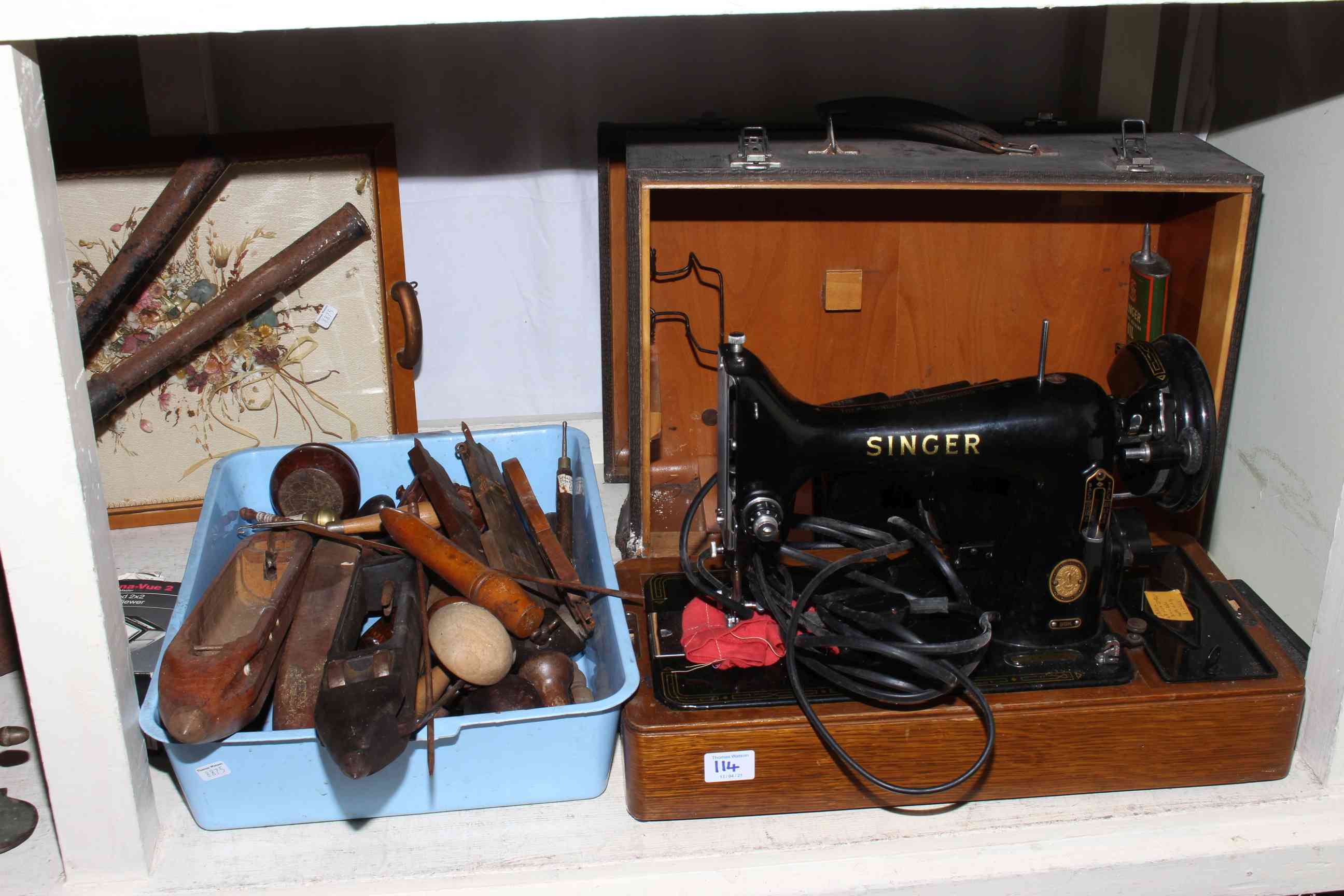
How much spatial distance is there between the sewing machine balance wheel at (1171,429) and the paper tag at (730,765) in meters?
0.44

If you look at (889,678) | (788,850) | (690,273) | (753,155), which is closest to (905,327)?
(690,273)

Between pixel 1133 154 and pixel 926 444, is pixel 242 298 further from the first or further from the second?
pixel 1133 154

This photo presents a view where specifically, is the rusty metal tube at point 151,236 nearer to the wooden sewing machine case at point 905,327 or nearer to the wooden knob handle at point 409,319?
the wooden knob handle at point 409,319

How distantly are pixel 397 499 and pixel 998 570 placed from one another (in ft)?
2.32

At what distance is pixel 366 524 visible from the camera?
1286mm

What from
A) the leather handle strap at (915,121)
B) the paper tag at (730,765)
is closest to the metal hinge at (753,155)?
the leather handle strap at (915,121)

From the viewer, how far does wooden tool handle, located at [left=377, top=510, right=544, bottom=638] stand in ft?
3.71

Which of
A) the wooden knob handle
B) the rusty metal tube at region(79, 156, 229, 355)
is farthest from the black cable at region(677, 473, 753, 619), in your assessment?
the rusty metal tube at region(79, 156, 229, 355)

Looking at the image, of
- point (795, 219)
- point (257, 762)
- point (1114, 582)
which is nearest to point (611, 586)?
point (257, 762)

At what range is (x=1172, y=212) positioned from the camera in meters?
1.46

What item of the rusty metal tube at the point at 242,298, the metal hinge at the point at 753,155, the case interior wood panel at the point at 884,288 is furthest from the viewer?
the rusty metal tube at the point at 242,298

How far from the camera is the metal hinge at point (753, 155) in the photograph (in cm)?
124

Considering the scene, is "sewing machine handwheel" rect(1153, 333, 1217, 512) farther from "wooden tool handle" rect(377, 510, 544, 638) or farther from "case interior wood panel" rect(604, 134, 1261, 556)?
"wooden tool handle" rect(377, 510, 544, 638)

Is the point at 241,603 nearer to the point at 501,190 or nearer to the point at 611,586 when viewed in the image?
the point at 611,586
